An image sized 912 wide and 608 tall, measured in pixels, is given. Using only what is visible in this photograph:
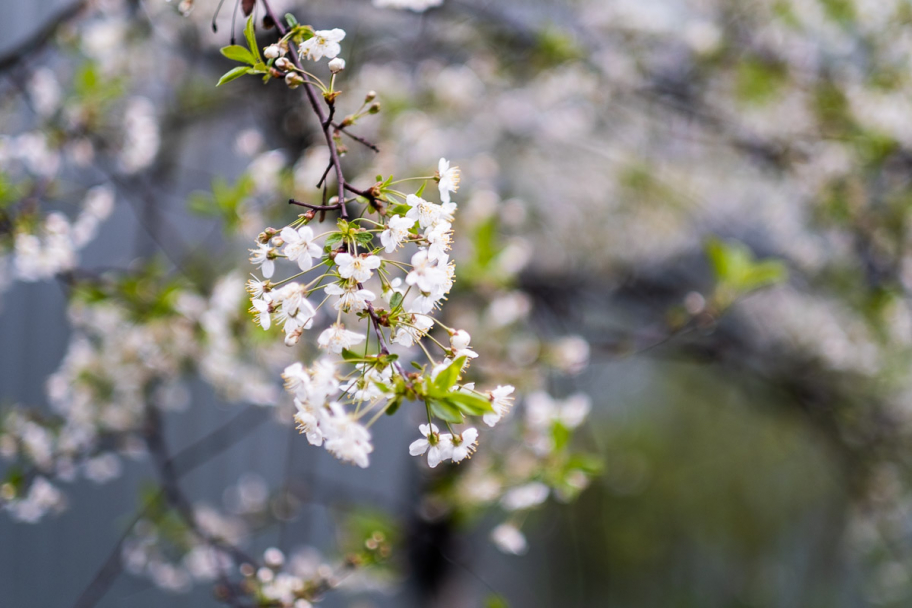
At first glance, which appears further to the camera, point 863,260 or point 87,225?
point 863,260

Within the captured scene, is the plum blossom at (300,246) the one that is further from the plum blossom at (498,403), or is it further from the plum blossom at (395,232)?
the plum blossom at (498,403)

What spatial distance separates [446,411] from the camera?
0.58 metres

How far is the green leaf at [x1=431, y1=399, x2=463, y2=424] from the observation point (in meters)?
0.57

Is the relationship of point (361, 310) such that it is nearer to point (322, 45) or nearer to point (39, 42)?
point (322, 45)

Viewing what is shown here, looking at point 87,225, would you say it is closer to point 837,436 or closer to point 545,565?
point 837,436

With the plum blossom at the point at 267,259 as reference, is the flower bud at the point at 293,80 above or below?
above

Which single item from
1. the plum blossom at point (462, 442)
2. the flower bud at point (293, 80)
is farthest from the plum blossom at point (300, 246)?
the plum blossom at point (462, 442)

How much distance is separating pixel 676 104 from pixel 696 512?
323 centimetres

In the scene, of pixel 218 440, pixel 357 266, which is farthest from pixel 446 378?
pixel 218 440

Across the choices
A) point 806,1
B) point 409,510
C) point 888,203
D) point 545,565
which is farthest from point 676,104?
point 545,565

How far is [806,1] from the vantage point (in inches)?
83.5

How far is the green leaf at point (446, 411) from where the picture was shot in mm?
567

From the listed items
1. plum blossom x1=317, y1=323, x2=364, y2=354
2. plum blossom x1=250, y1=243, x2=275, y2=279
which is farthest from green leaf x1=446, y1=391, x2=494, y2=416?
plum blossom x1=250, y1=243, x2=275, y2=279

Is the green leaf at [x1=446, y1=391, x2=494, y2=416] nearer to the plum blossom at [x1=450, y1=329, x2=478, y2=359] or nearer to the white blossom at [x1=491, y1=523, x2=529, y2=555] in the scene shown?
the plum blossom at [x1=450, y1=329, x2=478, y2=359]
